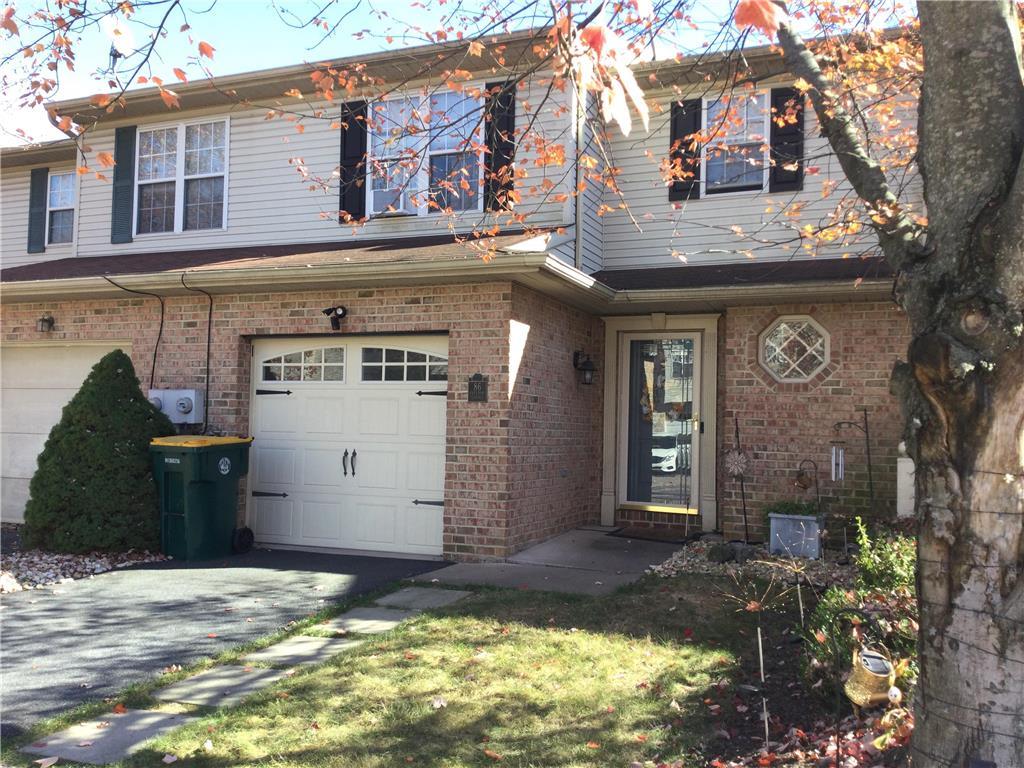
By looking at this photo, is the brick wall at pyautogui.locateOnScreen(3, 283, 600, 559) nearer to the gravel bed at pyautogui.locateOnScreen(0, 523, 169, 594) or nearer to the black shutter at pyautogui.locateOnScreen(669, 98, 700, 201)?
the gravel bed at pyautogui.locateOnScreen(0, 523, 169, 594)

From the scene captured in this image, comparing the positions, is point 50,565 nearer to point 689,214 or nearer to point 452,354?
point 452,354

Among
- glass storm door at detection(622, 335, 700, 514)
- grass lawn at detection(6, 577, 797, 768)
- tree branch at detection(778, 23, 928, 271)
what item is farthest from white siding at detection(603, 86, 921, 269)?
tree branch at detection(778, 23, 928, 271)

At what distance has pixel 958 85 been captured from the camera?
314 cm

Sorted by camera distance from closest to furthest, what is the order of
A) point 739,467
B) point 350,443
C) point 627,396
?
1. point 350,443
2. point 739,467
3. point 627,396

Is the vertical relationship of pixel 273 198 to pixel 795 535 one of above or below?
above

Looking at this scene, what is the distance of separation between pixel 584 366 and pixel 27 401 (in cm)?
728

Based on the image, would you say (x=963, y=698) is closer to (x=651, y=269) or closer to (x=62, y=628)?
(x=62, y=628)

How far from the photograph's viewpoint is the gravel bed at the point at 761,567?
7090mm

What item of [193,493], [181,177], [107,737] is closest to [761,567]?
[107,737]

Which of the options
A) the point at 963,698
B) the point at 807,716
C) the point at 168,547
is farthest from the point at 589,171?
the point at 963,698

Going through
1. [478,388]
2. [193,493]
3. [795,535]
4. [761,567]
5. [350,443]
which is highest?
[478,388]

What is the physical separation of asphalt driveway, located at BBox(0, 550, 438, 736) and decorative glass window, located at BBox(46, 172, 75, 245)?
26.0ft

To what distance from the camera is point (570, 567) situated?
7965 millimetres

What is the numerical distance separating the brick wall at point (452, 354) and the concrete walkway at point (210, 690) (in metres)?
1.81
